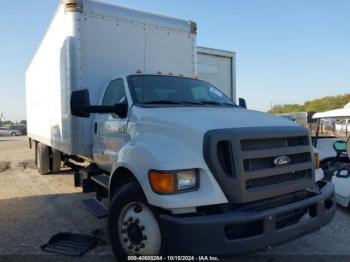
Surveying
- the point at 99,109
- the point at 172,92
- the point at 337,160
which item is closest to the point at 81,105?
the point at 99,109

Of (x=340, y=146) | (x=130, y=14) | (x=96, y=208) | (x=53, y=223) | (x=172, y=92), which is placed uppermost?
(x=130, y=14)

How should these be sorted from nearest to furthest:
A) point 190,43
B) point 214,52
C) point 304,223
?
point 304,223, point 190,43, point 214,52

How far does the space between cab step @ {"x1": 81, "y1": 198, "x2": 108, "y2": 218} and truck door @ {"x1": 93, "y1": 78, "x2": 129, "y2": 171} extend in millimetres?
519

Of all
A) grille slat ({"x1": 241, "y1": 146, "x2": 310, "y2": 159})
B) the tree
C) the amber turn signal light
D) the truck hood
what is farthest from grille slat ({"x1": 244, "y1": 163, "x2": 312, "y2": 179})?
the tree

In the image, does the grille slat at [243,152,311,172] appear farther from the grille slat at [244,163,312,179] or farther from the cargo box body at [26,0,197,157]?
the cargo box body at [26,0,197,157]

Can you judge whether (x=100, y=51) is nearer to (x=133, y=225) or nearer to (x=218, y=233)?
(x=133, y=225)

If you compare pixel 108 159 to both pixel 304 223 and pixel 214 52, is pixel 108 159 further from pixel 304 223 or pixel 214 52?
pixel 214 52

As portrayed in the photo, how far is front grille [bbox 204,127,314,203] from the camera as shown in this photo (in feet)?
10.5

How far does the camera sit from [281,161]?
3514 mm

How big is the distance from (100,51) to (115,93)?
108cm

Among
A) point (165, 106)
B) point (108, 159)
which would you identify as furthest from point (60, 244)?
point (165, 106)

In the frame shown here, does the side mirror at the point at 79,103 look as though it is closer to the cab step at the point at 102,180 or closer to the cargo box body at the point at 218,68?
the cab step at the point at 102,180

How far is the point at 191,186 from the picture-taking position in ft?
10.7

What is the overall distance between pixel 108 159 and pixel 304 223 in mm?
2793
